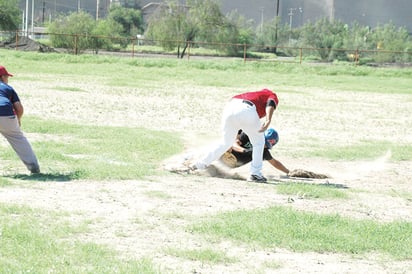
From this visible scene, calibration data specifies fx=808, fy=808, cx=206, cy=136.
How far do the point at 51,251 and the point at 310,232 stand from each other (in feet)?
8.84

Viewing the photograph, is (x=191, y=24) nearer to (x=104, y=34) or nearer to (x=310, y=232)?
(x=104, y=34)

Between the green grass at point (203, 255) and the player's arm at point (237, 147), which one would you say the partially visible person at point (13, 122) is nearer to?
the player's arm at point (237, 147)

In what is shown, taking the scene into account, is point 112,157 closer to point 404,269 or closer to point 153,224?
point 153,224

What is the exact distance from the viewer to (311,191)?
10.9 meters

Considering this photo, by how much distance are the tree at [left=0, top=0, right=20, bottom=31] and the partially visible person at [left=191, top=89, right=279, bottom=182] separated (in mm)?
67837

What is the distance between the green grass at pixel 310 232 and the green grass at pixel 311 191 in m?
1.63

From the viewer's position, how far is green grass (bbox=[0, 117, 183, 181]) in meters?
11.4

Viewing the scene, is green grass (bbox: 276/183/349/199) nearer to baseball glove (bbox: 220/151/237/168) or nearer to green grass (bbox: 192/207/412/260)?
baseball glove (bbox: 220/151/237/168)

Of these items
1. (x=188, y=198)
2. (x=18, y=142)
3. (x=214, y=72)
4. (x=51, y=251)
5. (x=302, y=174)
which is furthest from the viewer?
(x=214, y=72)

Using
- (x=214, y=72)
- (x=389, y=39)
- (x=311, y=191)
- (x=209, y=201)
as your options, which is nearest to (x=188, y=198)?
(x=209, y=201)

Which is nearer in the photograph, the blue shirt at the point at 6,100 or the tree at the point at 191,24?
the blue shirt at the point at 6,100

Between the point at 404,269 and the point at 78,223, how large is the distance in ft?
10.4

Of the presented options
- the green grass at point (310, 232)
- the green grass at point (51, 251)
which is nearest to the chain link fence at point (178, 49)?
the green grass at point (310, 232)

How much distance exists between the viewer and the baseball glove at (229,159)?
12578 millimetres
